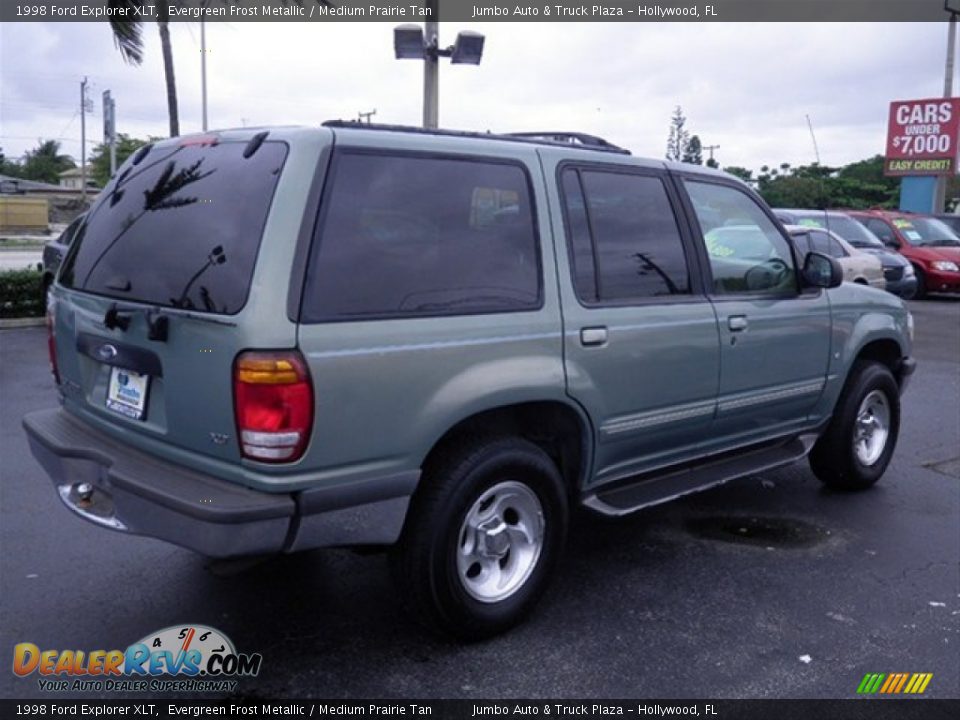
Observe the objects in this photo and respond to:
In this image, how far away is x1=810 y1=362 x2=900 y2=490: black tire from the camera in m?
5.38

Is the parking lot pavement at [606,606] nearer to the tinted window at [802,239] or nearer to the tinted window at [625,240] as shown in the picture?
Result: the tinted window at [625,240]

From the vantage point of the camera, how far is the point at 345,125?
3330 millimetres

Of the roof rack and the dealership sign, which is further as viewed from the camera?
the dealership sign

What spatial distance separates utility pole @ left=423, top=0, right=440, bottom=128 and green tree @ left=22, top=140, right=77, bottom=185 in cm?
8956

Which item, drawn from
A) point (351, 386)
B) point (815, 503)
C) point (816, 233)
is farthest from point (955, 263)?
point (351, 386)

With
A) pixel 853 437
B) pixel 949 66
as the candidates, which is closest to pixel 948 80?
pixel 949 66

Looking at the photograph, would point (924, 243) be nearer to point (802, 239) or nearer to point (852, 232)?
point (852, 232)

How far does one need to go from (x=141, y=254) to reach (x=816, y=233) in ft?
36.6

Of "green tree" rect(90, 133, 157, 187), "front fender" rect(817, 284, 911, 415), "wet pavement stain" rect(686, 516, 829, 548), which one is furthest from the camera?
"green tree" rect(90, 133, 157, 187)

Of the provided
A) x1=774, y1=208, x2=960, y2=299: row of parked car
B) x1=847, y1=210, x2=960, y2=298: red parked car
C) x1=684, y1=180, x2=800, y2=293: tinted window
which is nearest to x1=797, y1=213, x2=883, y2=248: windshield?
x1=774, y1=208, x2=960, y2=299: row of parked car

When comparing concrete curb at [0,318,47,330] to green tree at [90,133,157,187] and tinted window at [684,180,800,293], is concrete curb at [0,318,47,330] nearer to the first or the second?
tinted window at [684,180,800,293]

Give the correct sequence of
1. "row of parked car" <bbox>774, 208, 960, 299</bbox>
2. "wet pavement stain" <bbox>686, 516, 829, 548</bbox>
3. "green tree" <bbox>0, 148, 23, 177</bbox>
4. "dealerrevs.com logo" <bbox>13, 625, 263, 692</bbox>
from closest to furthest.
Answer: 1. "dealerrevs.com logo" <bbox>13, 625, 263, 692</bbox>
2. "wet pavement stain" <bbox>686, 516, 829, 548</bbox>
3. "row of parked car" <bbox>774, 208, 960, 299</bbox>
4. "green tree" <bbox>0, 148, 23, 177</bbox>

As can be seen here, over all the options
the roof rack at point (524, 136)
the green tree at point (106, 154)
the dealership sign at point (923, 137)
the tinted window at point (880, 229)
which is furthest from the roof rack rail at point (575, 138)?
the green tree at point (106, 154)

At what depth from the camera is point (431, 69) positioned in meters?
11.3
